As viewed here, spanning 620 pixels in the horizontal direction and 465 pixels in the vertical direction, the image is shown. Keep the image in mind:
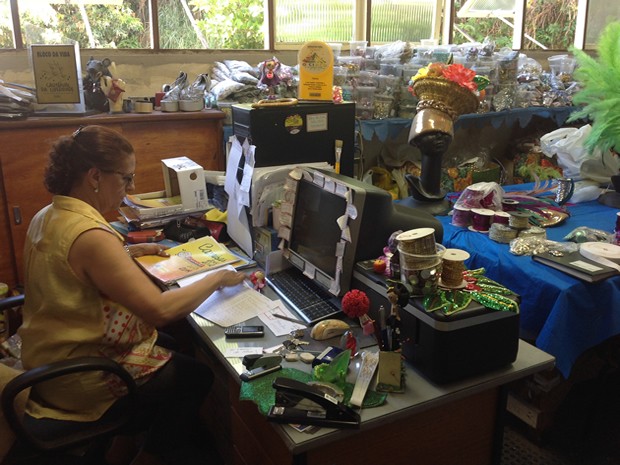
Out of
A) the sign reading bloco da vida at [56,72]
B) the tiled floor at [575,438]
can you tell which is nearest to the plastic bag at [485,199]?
the tiled floor at [575,438]

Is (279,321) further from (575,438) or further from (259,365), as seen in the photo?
(575,438)

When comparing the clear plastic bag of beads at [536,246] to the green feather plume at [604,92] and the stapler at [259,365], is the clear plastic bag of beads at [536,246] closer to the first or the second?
the green feather plume at [604,92]

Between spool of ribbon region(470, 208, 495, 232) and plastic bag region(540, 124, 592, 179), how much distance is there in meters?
0.91

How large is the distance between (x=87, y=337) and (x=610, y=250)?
72.4 inches

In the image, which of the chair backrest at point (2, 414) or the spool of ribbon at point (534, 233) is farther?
the spool of ribbon at point (534, 233)

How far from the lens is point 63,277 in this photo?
5.05 feet

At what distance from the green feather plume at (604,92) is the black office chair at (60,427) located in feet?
8.10

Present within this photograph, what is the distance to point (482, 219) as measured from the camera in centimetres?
245

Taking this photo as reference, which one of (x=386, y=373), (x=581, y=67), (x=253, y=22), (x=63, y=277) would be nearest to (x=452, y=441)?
(x=386, y=373)

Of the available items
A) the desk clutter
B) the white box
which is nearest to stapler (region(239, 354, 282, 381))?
the desk clutter

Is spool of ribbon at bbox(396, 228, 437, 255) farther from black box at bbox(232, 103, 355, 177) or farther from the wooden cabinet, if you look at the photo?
the wooden cabinet

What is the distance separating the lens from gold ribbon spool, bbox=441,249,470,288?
1.42m

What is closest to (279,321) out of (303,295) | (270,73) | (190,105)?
(303,295)

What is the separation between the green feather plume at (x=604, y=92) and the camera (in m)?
2.70
